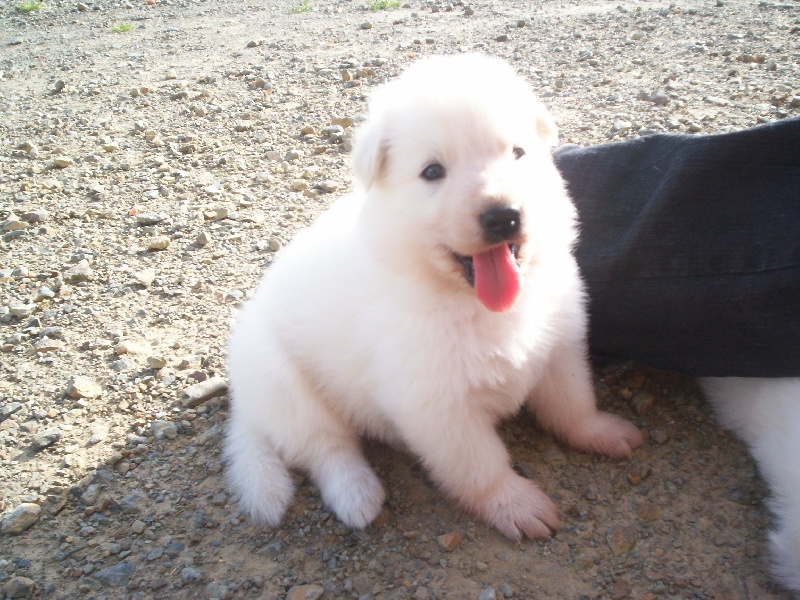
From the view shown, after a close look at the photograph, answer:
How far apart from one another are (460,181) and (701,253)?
1.12 m

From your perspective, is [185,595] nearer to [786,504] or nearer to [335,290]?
[335,290]

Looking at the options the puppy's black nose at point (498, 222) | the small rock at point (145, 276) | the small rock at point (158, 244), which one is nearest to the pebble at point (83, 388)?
the small rock at point (145, 276)

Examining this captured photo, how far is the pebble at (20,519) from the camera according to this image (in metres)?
2.65

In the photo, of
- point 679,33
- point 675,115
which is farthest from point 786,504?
point 679,33

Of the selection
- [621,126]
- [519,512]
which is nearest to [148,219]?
[519,512]

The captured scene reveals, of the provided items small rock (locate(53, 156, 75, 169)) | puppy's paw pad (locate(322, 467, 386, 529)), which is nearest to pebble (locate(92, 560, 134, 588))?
puppy's paw pad (locate(322, 467, 386, 529))

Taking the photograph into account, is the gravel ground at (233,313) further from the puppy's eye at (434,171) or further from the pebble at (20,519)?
the puppy's eye at (434,171)

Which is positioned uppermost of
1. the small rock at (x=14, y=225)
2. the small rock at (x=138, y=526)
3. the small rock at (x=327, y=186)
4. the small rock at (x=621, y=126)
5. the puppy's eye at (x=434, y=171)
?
the puppy's eye at (x=434, y=171)

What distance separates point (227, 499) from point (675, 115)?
172 inches

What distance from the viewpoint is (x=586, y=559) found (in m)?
2.41

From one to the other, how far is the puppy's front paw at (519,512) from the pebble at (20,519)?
70.7 inches

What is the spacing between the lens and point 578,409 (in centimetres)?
279

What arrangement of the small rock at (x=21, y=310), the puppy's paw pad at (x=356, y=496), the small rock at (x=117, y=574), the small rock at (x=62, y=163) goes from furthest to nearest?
1. the small rock at (x=62, y=163)
2. the small rock at (x=21, y=310)
3. the puppy's paw pad at (x=356, y=496)
4. the small rock at (x=117, y=574)

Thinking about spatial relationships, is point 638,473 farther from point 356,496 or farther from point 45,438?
point 45,438
